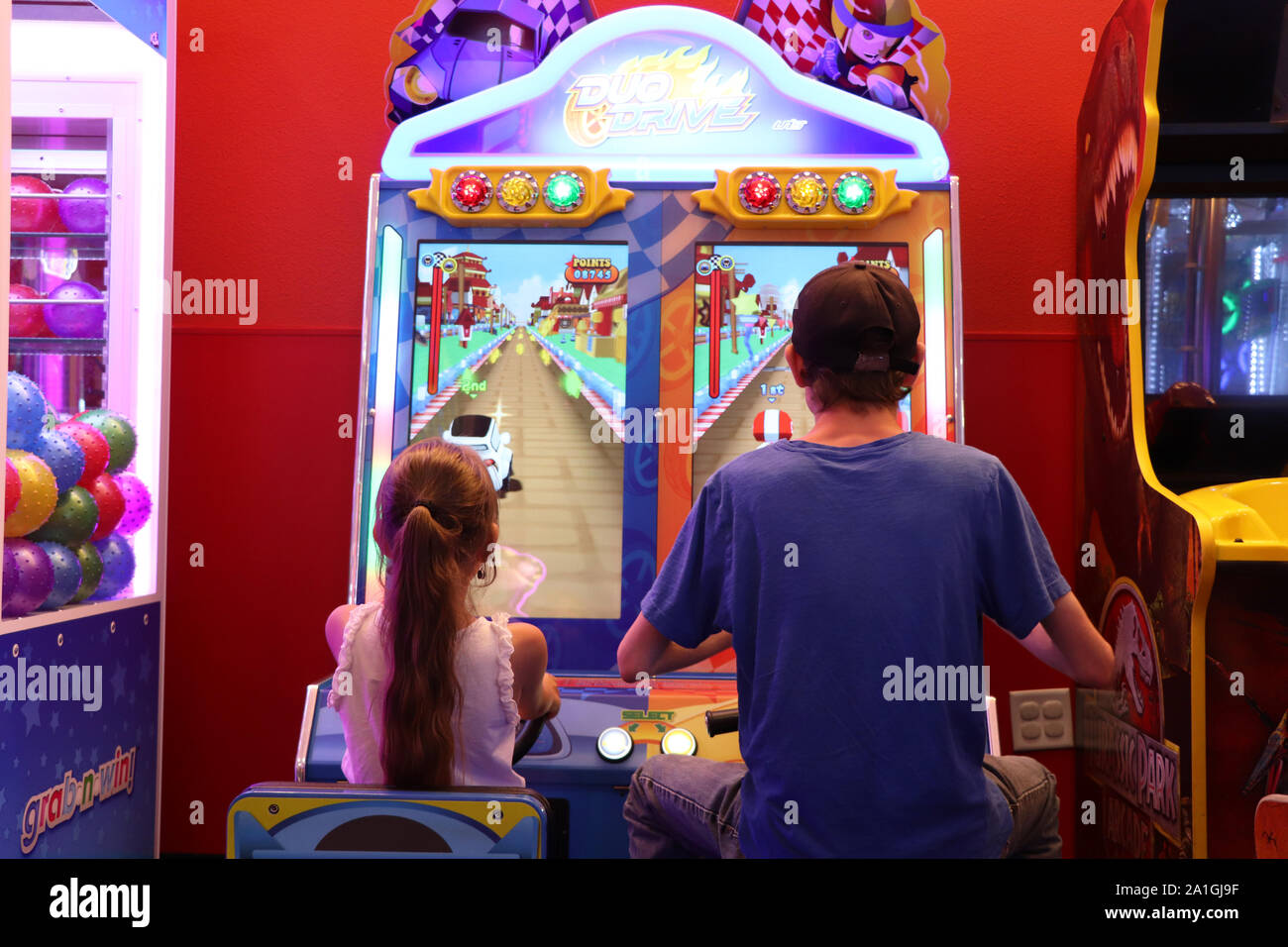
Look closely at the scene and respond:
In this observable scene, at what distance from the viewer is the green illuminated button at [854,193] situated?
2.48m

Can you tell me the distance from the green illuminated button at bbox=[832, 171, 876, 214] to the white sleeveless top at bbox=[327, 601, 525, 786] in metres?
1.39

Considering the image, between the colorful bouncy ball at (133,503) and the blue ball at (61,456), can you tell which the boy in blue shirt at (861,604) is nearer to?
the blue ball at (61,456)

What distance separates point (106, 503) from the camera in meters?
2.60

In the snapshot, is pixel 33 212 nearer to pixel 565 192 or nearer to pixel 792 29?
pixel 565 192

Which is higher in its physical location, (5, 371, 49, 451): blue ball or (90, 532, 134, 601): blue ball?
(5, 371, 49, 451): blue ball

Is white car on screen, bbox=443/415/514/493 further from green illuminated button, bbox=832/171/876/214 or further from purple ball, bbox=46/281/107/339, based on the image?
purple ball, bbox=46/281/107/339

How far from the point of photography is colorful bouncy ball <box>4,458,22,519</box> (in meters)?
2.22

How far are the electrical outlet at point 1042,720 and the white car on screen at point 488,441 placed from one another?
5.62 ft

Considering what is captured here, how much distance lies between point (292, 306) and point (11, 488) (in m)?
1.25

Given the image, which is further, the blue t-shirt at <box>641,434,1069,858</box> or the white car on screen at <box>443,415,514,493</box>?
the white car on screen at <box>443,415,514,493</box>

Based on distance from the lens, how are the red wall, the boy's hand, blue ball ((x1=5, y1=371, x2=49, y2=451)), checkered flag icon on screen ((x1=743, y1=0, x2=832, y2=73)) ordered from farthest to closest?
1. the red wall
2. checkered flag icon on screen ((x1=743, y1=0, x2=832, y2=73))
3. blue ball ((x1=5, y1=371, x2=49, y2=451))
4. the boy's hand

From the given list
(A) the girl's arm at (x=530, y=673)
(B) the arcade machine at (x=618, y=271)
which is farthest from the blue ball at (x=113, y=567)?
(A) the girl's arm at (x=530, y=673)

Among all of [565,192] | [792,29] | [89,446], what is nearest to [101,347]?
[89,446]

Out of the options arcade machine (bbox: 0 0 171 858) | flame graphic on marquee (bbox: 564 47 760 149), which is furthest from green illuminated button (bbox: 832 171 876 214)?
arcade machine (bbox: 0 0 171 858)
